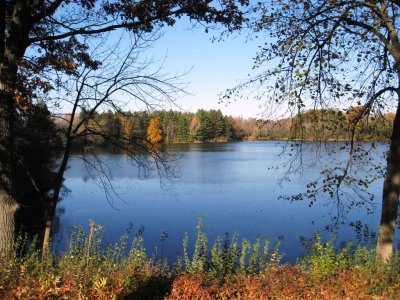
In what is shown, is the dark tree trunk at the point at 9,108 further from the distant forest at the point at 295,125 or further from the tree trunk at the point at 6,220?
the distant forest at the point at 295,125

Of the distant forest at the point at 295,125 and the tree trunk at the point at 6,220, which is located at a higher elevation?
the distant forest at the point at 295,125

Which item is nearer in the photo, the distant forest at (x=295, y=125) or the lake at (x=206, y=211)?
the distant forest at (x=295, y=125)

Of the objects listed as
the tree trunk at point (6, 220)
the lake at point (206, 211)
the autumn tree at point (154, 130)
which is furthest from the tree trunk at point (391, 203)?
the tree trunk at point (6, 220)

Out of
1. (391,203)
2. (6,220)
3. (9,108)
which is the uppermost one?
(9,108)

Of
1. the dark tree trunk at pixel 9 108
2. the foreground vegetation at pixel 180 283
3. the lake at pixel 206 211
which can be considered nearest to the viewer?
the foreground vegetation at pixel 180 283

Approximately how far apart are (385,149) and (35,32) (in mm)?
6737

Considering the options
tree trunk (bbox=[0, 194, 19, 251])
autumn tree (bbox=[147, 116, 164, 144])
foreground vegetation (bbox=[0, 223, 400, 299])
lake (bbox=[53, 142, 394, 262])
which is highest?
autumn tree (bbox=[147, 116, 164, 144])

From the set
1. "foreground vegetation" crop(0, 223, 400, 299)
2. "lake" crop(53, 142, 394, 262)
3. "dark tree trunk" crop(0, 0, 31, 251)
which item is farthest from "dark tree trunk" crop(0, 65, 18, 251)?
"lake" crop(53, 142, 394, 262)

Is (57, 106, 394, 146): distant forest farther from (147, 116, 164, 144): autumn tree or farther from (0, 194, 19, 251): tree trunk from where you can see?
(0, 194, 19, 251): tree trunk

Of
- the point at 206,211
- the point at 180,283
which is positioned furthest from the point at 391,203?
the point at 206,211

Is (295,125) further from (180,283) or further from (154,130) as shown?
(180,283)

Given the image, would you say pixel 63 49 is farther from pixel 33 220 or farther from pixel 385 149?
pixel 33 220

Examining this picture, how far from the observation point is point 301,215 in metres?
17.9

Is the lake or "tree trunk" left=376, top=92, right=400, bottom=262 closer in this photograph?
"tree trunk" left=376, top=92, right=400, bottom=262
